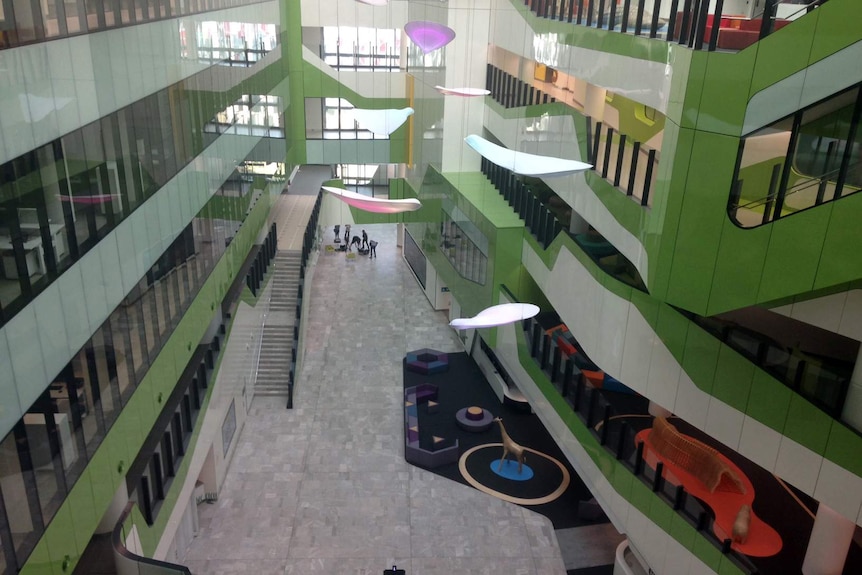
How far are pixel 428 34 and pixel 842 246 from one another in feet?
40.1

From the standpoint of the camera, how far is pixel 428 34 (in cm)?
1762

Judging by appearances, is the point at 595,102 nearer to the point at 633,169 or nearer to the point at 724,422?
the point at 633,169

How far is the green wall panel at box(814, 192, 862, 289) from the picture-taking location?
8055 mm

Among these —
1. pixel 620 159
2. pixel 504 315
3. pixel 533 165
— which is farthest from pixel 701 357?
pixel 533 165

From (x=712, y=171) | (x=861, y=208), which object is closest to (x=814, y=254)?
(x=861, y=208)

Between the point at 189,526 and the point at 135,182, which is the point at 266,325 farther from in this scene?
the point at 135,182

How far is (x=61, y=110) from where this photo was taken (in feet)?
28.3

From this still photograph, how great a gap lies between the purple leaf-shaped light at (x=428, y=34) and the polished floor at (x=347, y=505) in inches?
473

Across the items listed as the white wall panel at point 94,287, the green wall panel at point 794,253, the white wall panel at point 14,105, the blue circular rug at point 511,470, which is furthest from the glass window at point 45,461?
the blue circular rug at point 511,470

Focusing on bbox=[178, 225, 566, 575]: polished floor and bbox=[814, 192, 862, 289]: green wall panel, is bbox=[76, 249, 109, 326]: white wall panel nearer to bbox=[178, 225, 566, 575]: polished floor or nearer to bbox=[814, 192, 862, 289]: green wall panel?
bbox=[178, 225, 566, 575]: polished floor

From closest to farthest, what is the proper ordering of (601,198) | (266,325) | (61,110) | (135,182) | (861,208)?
(861,208), (61,110), (135,182), (601,198), (266,325)

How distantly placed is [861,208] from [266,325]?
71.1 ft

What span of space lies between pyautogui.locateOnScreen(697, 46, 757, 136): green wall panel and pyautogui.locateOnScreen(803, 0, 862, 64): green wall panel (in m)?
1.02

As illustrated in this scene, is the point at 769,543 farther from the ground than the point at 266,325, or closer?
farther from the ground
